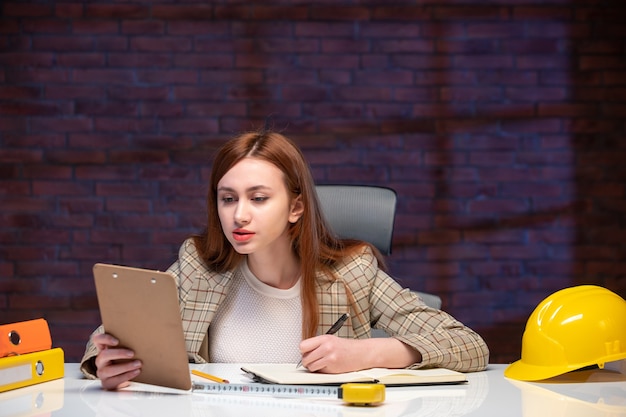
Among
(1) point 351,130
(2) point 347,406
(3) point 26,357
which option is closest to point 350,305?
(2) point 347,406

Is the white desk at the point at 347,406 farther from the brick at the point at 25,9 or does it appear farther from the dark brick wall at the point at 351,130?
the brick at the point at 25,9

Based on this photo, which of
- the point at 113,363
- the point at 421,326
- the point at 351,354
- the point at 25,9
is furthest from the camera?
the point at 25,9

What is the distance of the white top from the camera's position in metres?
2.03

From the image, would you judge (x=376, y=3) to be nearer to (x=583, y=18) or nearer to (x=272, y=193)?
(x=583, y=18)

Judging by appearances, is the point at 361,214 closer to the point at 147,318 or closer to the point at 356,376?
the point at 356,376

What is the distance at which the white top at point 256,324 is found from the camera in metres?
2.03

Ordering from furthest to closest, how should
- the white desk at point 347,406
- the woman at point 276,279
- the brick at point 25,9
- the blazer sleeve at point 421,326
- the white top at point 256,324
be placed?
the brick at point 25,9
the white top at point 256,324
the woman at point 276,279
the blazer sleeve at point 421,326
the white desk at point 347,406

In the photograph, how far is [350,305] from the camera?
2.05m

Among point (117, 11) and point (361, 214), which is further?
point (117, 11)

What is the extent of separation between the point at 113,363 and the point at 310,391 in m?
0.38

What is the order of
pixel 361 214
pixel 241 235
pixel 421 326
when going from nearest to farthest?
1. pixel 241 235
2. pixel 421 326
3. pixel 361 214

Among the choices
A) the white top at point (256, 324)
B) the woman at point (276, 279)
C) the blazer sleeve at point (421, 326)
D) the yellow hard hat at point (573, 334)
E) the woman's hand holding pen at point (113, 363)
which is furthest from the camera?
the white top at point (256, 324)

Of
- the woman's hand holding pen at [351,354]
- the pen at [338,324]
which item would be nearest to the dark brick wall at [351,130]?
the pen at [338,324]

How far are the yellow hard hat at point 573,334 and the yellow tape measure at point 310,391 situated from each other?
422 millimetres
